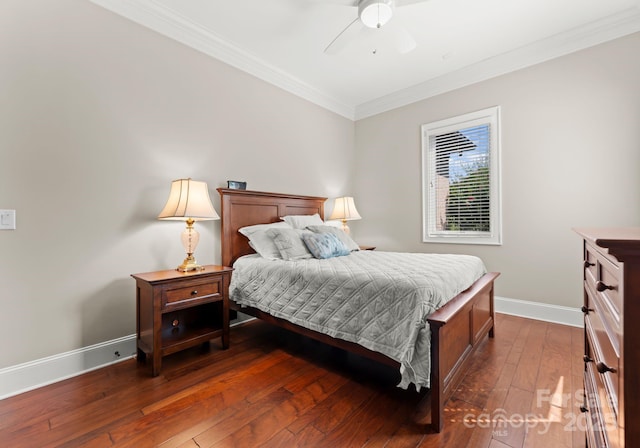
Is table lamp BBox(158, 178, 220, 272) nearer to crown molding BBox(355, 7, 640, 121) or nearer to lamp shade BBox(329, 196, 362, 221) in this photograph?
lamp shade BBox(329, 196, 362, 221)

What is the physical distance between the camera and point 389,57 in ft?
10.7

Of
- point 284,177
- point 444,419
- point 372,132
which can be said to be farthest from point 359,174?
point 444,419

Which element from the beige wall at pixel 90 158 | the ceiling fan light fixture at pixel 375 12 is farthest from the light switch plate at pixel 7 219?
the ceiling fan light fixture at pixel 375 12

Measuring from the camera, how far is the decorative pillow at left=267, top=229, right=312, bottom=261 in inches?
106

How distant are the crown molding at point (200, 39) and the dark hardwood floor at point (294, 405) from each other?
2.80 m

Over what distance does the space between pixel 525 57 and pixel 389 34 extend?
72.7 inches

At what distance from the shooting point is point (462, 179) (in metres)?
3.66

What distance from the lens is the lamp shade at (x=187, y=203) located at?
226 cm

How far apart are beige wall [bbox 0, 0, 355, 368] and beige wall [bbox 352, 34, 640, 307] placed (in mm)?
3013

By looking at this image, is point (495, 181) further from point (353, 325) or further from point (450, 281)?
point (353, 325)

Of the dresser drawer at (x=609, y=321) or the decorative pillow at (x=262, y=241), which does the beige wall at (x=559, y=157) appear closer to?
the decorative pillow at (x=262, y=241)

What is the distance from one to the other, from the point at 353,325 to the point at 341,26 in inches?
105

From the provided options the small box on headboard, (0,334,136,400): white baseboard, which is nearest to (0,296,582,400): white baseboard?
(0,334,136,400): white baseboard

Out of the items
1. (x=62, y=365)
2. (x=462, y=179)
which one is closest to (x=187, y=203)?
(x=62, y=365)
